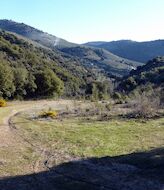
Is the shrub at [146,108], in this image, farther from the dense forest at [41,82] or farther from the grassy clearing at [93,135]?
the dense forest at [41,82]

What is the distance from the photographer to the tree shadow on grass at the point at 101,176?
14359mm

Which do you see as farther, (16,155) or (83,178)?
(16,155)

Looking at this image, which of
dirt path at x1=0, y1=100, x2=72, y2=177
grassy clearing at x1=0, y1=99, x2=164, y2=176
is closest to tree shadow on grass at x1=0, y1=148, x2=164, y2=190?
dirt path at x1=0, y1=100, x2=72, y2=177

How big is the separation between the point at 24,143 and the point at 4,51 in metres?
57.2

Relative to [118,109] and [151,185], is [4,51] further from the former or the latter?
[151,185]

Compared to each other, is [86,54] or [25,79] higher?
[86,54]

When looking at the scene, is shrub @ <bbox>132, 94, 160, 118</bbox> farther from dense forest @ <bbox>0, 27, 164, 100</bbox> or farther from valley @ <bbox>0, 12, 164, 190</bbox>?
dense forest @ <bbox>0, 27, 164, 100</bbox>

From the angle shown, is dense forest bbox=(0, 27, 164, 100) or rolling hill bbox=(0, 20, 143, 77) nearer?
dense forest bbox=(0, 27, 164, 100)

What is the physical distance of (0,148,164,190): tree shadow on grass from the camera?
565 inches

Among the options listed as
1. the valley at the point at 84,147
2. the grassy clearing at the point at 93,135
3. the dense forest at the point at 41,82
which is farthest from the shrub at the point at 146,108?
the dense forest at the point at 41,82

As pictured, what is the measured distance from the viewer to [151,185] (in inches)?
560

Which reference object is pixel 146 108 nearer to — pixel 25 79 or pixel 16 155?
pixel 16 155

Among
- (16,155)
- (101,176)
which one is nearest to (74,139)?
(16,155)

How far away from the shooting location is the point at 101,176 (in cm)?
1562
